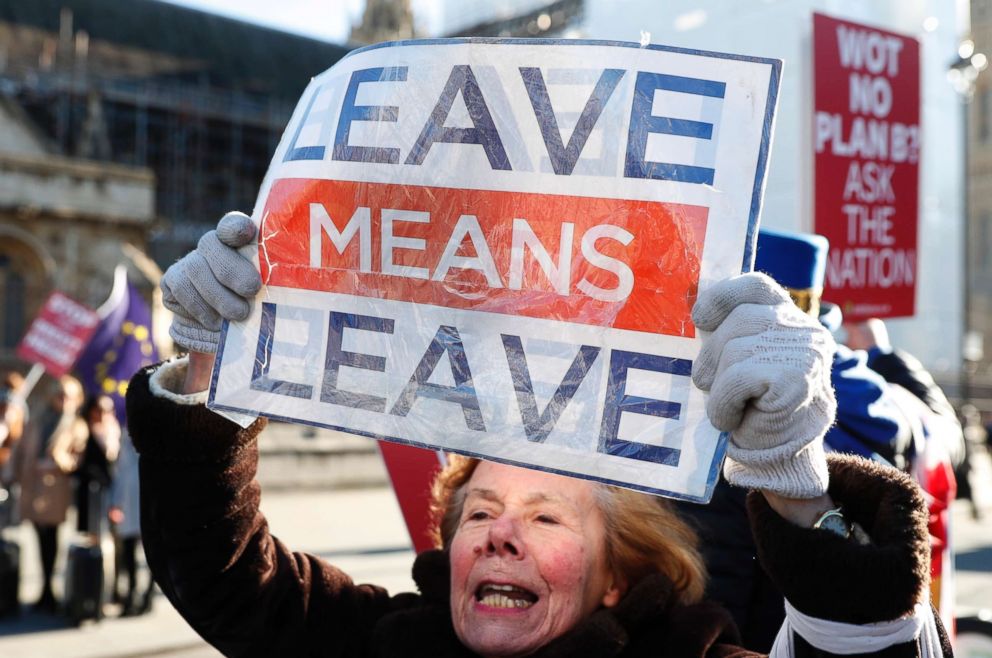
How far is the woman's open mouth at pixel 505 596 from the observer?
2000mm

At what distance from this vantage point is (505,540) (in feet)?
6.59

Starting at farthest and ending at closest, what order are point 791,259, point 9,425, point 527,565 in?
point 9,425
point 791,259
point 527,565

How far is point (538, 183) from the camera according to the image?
5.72 ft

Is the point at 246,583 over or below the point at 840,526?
below

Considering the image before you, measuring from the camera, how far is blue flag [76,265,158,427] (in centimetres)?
833

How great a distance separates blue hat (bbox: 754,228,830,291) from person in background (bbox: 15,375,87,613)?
6.20m

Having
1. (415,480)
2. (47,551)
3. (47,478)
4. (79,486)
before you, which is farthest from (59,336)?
(415,480)

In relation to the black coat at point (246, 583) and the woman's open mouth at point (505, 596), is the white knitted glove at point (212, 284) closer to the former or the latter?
the black coat at point (246, 583)

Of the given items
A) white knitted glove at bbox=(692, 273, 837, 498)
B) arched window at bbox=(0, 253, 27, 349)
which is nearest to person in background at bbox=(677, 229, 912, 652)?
white knitted glove at bbox=(692, 273, 837, 498)

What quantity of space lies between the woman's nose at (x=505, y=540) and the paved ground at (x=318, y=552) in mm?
5169

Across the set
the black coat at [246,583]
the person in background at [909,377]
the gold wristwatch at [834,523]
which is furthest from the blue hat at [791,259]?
the person in background at [909,377]

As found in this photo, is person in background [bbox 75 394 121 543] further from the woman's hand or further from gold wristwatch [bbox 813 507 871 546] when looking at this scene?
gold wristwatch [bbox 813 507 871 546]

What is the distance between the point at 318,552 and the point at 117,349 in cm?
275

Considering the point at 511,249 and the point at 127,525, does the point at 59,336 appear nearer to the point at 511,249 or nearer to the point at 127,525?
the point at 127,525
